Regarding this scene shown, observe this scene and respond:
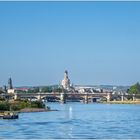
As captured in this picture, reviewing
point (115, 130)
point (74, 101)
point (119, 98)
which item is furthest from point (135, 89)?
point (115, 130)

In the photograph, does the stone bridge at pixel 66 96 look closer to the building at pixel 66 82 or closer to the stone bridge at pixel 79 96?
the stone bridge at pixel 79 96

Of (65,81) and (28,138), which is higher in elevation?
(65,81)

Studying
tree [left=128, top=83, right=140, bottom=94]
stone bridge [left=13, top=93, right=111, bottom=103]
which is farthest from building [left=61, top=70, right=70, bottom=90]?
tree [left=128, top=83, right=140, bottom=94]

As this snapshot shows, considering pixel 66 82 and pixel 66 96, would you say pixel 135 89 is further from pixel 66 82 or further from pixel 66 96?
pixel 66 82

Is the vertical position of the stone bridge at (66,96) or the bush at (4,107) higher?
the stone bridge at (66,96)

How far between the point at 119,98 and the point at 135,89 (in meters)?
4.13

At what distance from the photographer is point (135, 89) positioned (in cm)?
13300

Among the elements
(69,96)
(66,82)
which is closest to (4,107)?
(69,96)

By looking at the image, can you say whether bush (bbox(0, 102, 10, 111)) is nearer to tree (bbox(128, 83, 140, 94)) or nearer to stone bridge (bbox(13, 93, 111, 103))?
stone bridge (bbox(13, 93, 111, 103))

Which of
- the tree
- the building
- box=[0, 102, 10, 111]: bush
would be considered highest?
the building

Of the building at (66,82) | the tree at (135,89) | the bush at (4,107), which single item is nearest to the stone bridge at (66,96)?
the tree at (135,89)

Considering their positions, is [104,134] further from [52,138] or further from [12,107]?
[12,107]

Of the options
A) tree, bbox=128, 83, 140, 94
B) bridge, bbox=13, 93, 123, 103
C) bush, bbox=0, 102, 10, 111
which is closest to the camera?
bush, bbox=0, 102, 10, 111

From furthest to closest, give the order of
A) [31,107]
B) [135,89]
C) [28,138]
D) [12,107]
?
[135,89] → [31,107] → [12,107] → [28,138]
